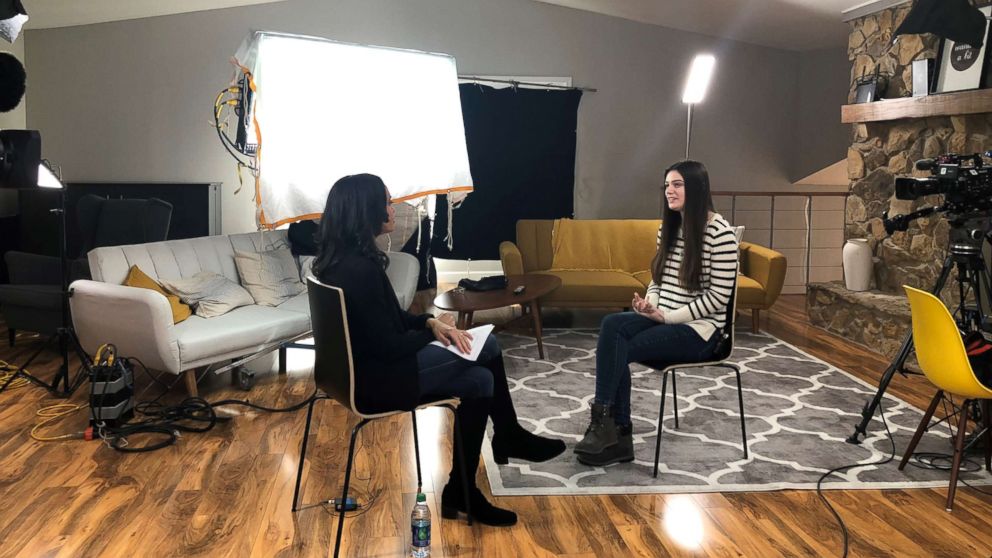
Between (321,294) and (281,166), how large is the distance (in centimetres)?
95

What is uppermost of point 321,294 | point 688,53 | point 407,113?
point 688,53

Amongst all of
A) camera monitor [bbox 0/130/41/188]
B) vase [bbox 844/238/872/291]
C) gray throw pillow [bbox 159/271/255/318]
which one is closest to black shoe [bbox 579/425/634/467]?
gray throw pillow [bbox 159/271/255/318]

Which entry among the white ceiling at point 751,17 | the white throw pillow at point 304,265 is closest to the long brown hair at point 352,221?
the white throw pillow at point 304,265

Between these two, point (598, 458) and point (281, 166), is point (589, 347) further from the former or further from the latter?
point (281, 166)

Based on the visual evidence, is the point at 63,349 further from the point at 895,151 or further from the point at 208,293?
the point at 895,151

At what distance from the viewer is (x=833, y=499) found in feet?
10.1

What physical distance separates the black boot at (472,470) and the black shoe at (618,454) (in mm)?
607

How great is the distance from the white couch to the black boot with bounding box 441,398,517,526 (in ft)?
4.07

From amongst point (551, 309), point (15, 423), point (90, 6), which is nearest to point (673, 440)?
point (15, 423)

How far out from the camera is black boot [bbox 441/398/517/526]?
2.78 meters

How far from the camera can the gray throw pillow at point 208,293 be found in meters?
4.42

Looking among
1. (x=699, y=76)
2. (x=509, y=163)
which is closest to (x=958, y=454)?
(x=699, y=76)

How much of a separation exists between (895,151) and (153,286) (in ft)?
14.8

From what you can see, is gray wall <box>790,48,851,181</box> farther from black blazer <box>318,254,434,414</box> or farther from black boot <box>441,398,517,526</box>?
black blazer <box>318,254,434,414</box>
